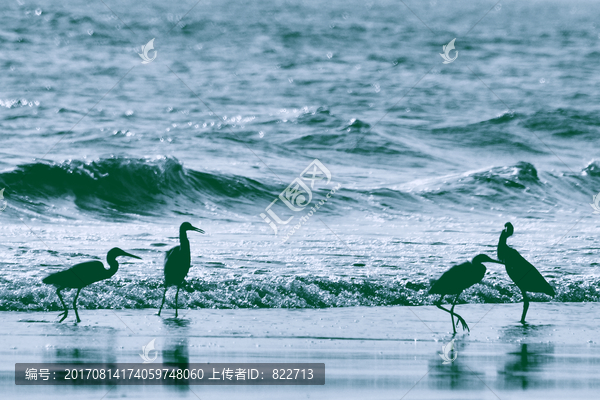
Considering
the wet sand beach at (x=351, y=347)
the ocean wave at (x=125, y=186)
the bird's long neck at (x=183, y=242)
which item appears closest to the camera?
the wet sand beach at (x=351, y=347)

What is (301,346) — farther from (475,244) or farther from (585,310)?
(475,244)

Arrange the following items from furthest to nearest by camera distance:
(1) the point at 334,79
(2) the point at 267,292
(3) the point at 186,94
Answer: (1) the point at 334,79, (3) the point at 186,94, (2) the point at 267,292

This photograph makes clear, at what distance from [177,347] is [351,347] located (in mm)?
1323

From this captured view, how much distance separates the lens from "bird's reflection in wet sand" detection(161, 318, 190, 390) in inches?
178

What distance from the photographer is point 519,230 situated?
12.9m

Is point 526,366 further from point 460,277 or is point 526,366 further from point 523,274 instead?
point 523,274

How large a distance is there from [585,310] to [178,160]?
10924 millimetres

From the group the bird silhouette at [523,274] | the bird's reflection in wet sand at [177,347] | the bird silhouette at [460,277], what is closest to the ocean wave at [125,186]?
the bird's reflection in wet sand at [177,347]

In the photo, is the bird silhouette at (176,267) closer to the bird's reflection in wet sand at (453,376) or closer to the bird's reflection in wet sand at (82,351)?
the bird's reflection in wet sand at (82,351)

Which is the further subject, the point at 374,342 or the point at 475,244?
the point at 475,244

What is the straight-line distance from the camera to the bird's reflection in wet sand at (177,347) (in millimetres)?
4520

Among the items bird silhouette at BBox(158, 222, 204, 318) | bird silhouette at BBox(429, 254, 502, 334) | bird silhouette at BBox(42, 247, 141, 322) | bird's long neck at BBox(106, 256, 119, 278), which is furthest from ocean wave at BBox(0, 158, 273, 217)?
bird silhouette at BBox(429, 254, 502, 334)

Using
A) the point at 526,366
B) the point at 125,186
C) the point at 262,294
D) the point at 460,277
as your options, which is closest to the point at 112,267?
the point at 262,294

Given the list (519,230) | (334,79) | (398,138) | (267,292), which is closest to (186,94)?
(334,79)
